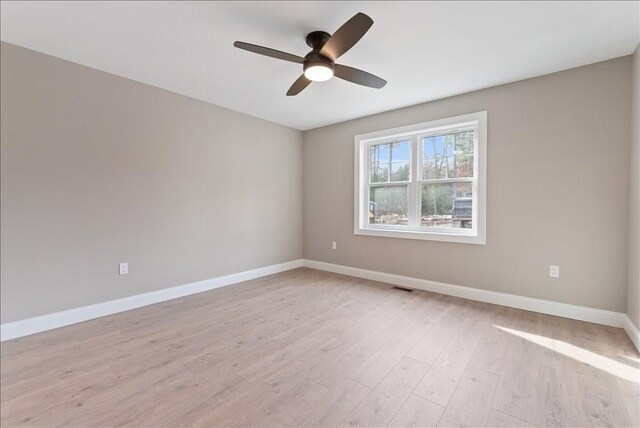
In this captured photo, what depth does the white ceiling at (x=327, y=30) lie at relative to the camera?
1.96 metres

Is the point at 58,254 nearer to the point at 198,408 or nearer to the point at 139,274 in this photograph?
the point at 139,274

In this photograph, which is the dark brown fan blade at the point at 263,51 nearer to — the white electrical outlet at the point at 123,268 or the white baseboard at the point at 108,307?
the white electrical outlet at the point at 123,268

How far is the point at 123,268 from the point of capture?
304cm

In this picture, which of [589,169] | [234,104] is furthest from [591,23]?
[234,104]

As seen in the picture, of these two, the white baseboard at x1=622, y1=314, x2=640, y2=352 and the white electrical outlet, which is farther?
the white electrical outlet

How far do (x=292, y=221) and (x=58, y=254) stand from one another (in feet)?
10.1

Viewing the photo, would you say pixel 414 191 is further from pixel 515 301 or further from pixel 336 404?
pixel 336 404

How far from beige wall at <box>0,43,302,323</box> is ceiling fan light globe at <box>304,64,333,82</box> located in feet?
6.57

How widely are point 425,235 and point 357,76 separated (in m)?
2.28

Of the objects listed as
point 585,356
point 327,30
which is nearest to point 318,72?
point 327,30

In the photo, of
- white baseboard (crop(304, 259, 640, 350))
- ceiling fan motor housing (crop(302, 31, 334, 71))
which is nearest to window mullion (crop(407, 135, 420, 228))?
white baseboard (crop(304, 259, 640, 350))

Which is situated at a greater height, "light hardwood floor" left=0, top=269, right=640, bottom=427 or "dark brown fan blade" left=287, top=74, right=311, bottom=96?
"dark brown fan blade" left=287, top=74, right=311, bottom=96

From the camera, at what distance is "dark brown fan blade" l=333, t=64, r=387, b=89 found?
7.46ft

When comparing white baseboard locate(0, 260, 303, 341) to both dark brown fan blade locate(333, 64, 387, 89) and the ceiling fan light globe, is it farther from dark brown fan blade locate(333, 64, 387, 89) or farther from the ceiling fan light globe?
dark brown fan blade locate(333, 64, 387, 89)
